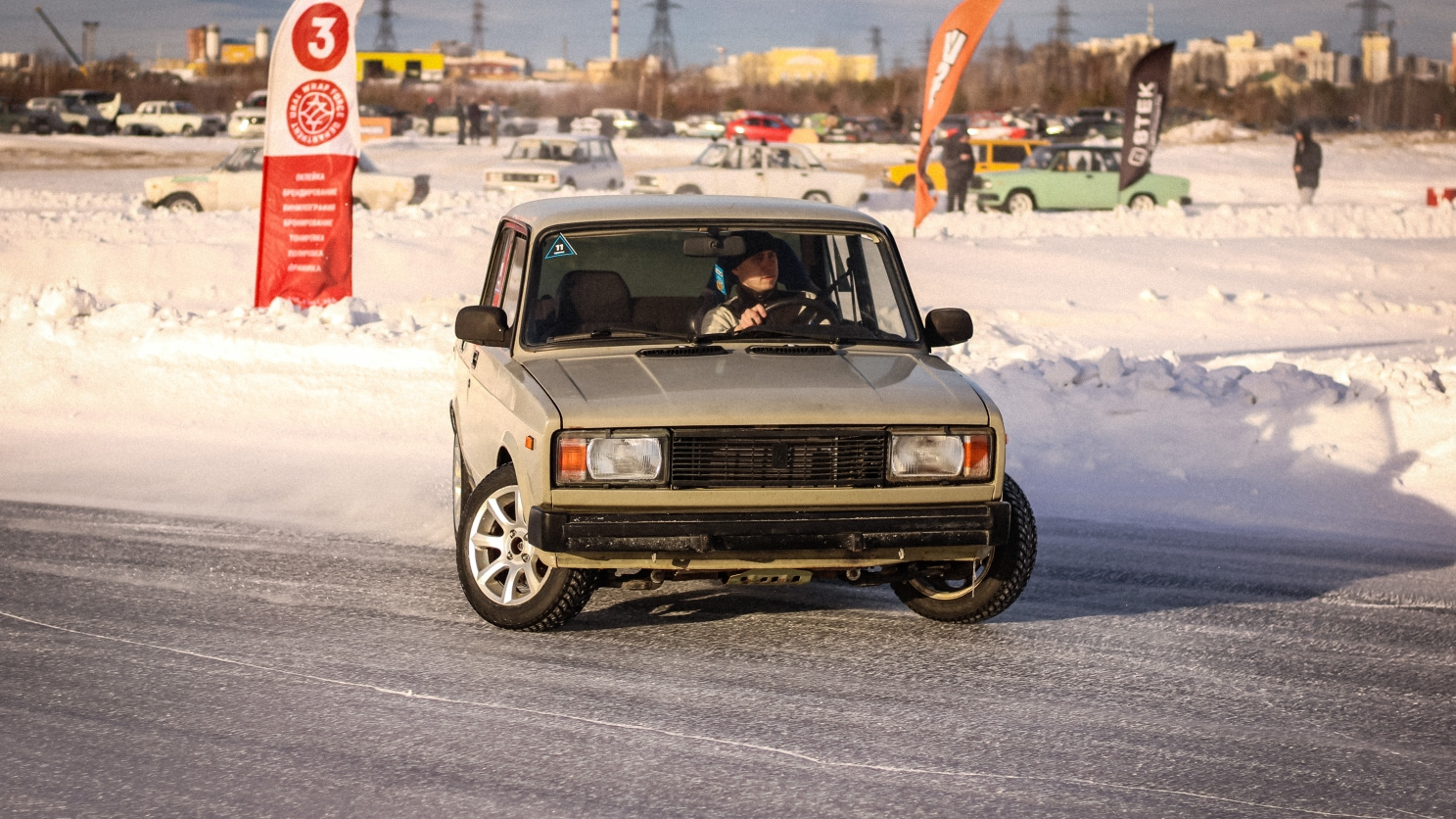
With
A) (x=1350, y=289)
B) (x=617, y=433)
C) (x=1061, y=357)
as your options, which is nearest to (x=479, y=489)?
(x=617, y=433)

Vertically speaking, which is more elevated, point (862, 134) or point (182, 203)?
point (862, 134)

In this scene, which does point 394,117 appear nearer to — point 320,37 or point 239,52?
point 320,37

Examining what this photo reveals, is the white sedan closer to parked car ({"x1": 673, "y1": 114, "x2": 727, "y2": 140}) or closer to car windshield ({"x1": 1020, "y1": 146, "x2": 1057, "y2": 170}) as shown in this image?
car windshield ({"x1": 1020, "y1": 146, "x2": 1057, "y2": 170})

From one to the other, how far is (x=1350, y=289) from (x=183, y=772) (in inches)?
762

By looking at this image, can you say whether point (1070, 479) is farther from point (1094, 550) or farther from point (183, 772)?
point (183, 772)

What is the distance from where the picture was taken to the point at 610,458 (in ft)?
17.7

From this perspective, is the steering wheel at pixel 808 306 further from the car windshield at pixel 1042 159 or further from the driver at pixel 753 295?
the car windshield at pixel 1042 159

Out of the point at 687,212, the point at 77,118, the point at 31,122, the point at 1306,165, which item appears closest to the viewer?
the point at 687,212

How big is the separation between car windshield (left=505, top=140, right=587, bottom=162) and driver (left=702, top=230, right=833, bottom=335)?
23.9m

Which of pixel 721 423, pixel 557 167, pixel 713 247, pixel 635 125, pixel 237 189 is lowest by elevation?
pixel 721 423

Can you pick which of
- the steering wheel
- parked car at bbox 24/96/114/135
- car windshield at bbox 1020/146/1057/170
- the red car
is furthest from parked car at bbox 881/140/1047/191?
parked car at bbox 24/96/114/135

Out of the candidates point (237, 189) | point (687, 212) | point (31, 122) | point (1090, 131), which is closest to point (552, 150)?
point (237, 189)

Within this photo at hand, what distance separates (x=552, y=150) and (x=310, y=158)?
15072 millimetres

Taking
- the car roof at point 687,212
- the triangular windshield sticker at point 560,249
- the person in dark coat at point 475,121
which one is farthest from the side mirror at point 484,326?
the person in dark coat at point 475,121
